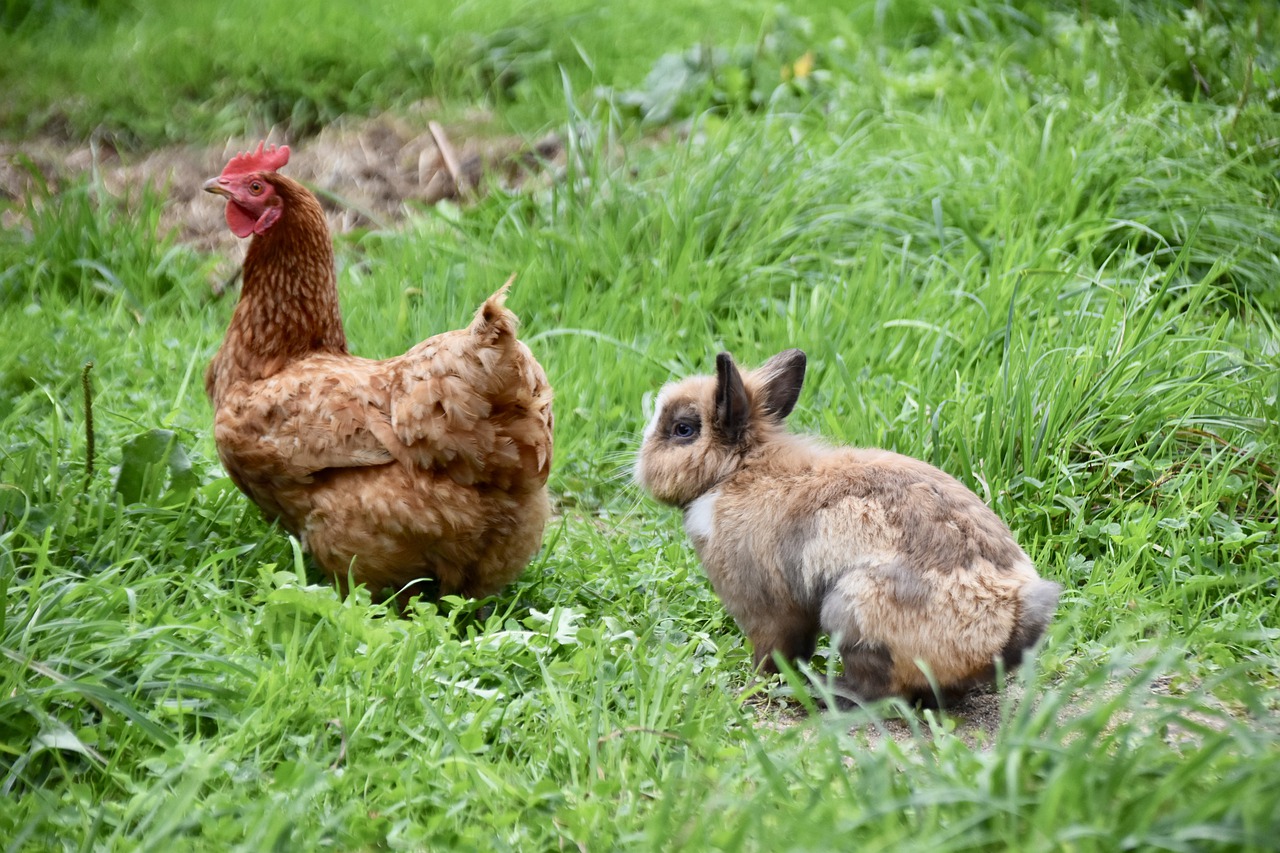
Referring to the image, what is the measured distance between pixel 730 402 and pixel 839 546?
0.57 m

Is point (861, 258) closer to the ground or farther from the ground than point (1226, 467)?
farther from the ground

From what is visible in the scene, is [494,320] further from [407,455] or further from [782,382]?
[782,382]

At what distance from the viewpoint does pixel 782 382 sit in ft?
11.7

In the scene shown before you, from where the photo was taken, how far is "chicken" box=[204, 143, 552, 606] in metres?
3.54

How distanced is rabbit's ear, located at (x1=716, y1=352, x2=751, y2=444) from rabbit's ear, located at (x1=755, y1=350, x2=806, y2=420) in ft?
0.29

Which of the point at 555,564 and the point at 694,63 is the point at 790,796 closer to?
the point at 555,564

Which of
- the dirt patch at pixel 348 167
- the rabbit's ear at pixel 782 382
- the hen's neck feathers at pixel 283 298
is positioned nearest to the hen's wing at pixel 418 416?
the hen's neck feathers at pixel 283 298

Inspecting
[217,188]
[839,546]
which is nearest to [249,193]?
[217,188]

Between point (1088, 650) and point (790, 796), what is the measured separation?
128cm

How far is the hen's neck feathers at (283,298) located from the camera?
401 centimetres

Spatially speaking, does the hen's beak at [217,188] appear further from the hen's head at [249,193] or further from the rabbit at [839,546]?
the rabbit at [839,546]

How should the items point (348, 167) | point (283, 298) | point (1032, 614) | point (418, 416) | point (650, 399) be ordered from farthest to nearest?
1. point (348, 167)
2. point (283, 298)
3. point (650, 399)
4. point (418, 416)
5. point (1032, 614)

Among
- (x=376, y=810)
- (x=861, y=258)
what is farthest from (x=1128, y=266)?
(x=376, y=810)

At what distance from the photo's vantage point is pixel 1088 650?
3307mm
